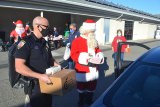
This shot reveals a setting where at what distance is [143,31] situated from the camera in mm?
38375

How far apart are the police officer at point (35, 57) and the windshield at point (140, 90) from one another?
1.11 metres

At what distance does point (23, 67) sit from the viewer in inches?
129

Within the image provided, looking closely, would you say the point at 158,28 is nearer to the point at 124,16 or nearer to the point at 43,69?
the point at 124,16

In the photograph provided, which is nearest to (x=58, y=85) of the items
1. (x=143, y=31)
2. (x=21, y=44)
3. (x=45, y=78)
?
(x=45, y=78)

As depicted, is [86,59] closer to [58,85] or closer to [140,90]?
[58,85]

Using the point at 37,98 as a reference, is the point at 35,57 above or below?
above

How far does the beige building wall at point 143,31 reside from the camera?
34875 millimetres

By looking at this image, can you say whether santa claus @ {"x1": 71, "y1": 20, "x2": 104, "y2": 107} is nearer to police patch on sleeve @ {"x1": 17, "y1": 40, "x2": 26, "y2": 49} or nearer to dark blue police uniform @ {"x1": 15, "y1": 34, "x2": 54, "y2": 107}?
dark blue police uniform @ {"x1": 15, "y1": 34, "x2": 54, "y2": 107}

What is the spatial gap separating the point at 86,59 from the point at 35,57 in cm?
160

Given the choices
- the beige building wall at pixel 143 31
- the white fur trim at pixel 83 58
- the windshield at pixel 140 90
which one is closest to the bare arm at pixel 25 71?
the windshield at pixel 140 90

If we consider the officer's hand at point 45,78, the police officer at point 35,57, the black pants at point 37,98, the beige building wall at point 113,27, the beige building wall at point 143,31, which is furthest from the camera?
the beige building wall at point 143,31

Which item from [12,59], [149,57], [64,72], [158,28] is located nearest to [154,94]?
[149,57]

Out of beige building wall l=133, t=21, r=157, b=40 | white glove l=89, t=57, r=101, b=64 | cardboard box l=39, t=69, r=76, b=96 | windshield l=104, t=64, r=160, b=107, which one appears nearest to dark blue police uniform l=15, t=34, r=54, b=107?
cardboard box l=39, t=69, r=76, b=96

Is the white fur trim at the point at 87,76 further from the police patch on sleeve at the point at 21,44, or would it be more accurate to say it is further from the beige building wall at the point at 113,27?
the beige building wall at the point at 113,27
